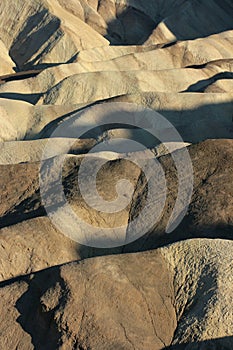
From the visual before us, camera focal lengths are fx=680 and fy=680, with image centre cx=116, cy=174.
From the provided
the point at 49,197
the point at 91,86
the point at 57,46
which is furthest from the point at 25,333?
the point at 57,46

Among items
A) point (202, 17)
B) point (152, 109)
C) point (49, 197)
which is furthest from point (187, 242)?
point (202, 17)


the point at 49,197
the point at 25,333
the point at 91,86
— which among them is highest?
the point at 25,333

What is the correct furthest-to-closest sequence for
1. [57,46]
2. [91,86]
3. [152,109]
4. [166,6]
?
1. [166,6]
2. [57,46]
3. [91,86]
4. [152,109]

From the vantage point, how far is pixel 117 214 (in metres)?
20.0

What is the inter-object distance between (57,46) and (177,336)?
39.6 meters

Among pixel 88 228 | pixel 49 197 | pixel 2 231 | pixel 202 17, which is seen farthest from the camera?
pixel 202 17

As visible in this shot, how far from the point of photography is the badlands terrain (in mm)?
14625

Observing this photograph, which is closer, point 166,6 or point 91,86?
point 91,86

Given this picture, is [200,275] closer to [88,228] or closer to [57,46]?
[88,228]

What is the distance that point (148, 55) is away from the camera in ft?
149

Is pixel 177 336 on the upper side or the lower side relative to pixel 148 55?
upper

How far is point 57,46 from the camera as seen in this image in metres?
51.3

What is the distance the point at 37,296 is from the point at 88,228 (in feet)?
13.2

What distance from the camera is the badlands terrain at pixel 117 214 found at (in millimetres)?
14625
